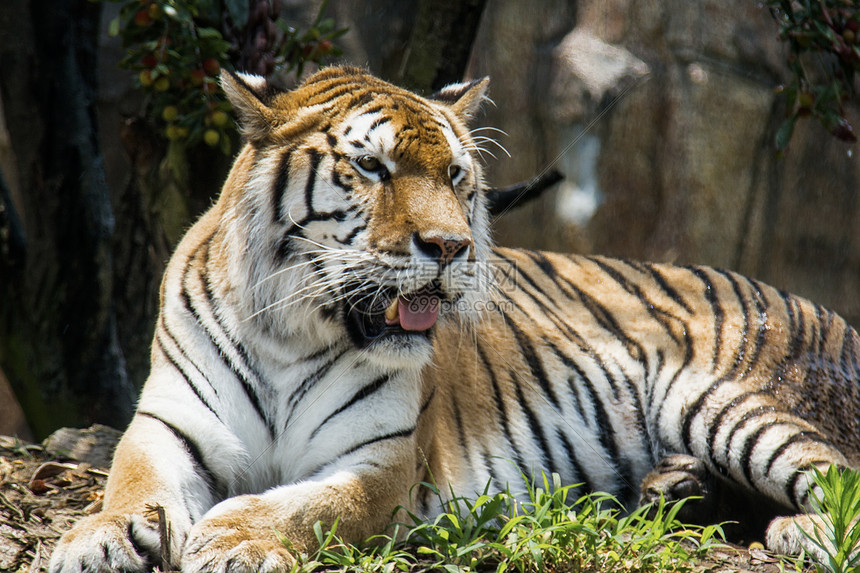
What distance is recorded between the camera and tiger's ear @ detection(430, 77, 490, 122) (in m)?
3.12

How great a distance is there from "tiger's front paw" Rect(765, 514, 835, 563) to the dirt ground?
0.22 ft

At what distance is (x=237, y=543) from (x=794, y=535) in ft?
5.81

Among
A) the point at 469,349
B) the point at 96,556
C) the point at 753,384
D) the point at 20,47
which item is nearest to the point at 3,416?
the point at 20,47

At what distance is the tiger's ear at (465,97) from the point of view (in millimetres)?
3123

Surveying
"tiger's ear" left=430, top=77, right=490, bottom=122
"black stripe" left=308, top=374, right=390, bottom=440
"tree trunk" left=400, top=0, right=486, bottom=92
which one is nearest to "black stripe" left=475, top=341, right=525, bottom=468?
"black stripe" left=308, top=374, right=390, bottom=440

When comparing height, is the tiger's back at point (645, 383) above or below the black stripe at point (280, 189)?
below

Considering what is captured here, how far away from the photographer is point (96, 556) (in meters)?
2.14

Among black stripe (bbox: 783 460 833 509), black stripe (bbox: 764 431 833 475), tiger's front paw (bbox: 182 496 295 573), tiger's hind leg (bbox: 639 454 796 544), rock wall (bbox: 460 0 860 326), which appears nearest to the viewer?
tiger's front paw (bbox: 182 496 295 573)

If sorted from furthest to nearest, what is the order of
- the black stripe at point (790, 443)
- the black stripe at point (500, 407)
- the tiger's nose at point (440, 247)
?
the black stripe at point (500, 407), the black stripe at point (790, 443), the tiger's nose at point (440, 247)

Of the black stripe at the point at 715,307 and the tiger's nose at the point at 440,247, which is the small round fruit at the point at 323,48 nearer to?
the tiger's nose at the point at 440,247

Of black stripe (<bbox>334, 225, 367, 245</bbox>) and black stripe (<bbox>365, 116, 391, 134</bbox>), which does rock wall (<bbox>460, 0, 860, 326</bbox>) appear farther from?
black stripe (<bbox>334, 225, 367, 245</bbox>)

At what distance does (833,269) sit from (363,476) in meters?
5.36

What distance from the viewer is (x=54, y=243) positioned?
4234mm

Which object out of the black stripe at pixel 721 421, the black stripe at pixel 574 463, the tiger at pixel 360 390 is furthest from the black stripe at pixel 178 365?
the black stripe at pixel 721 421
